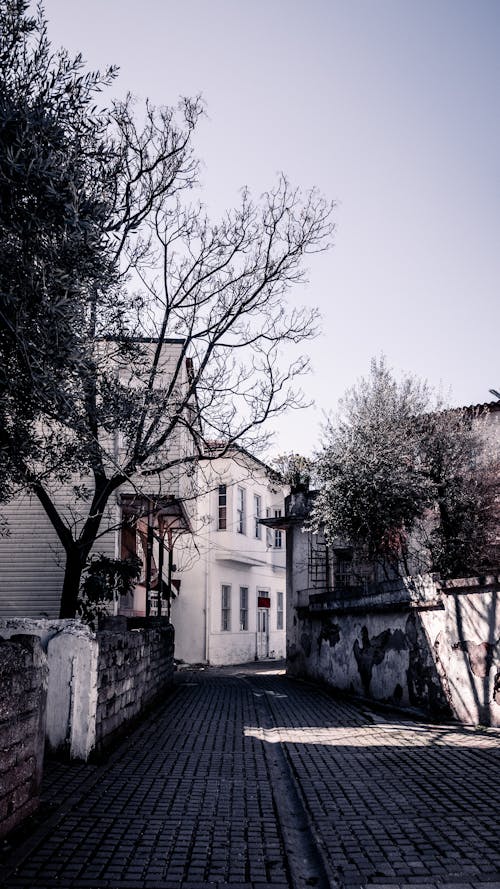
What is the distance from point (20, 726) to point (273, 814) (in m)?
1.86

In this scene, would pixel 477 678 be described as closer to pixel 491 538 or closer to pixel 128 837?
pixel 128 837

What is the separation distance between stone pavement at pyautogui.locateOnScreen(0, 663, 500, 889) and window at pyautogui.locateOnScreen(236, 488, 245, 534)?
816 inches

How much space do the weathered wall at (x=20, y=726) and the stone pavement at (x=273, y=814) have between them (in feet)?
0.70

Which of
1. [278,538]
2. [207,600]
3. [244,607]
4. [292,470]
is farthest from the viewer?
[278,538]

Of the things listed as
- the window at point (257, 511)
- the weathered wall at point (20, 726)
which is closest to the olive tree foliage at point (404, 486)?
the weathered wall at point (20, 726)

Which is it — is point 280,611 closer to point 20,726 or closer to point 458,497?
point 458,497

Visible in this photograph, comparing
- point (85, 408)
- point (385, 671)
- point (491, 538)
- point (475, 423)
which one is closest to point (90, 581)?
point (385, 671)

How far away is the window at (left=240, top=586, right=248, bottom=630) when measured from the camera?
3070 centimetres

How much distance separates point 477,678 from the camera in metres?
8.97

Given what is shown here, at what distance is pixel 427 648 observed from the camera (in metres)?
10.5

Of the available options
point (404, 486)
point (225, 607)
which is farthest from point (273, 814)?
point (225, 607)

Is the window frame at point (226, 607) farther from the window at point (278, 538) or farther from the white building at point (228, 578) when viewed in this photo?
the window at point (278, 538)

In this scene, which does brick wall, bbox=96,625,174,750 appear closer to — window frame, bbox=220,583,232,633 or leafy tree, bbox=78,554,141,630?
leafy tree, bbox=78,554,141,630

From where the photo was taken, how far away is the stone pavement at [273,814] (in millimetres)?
3984
